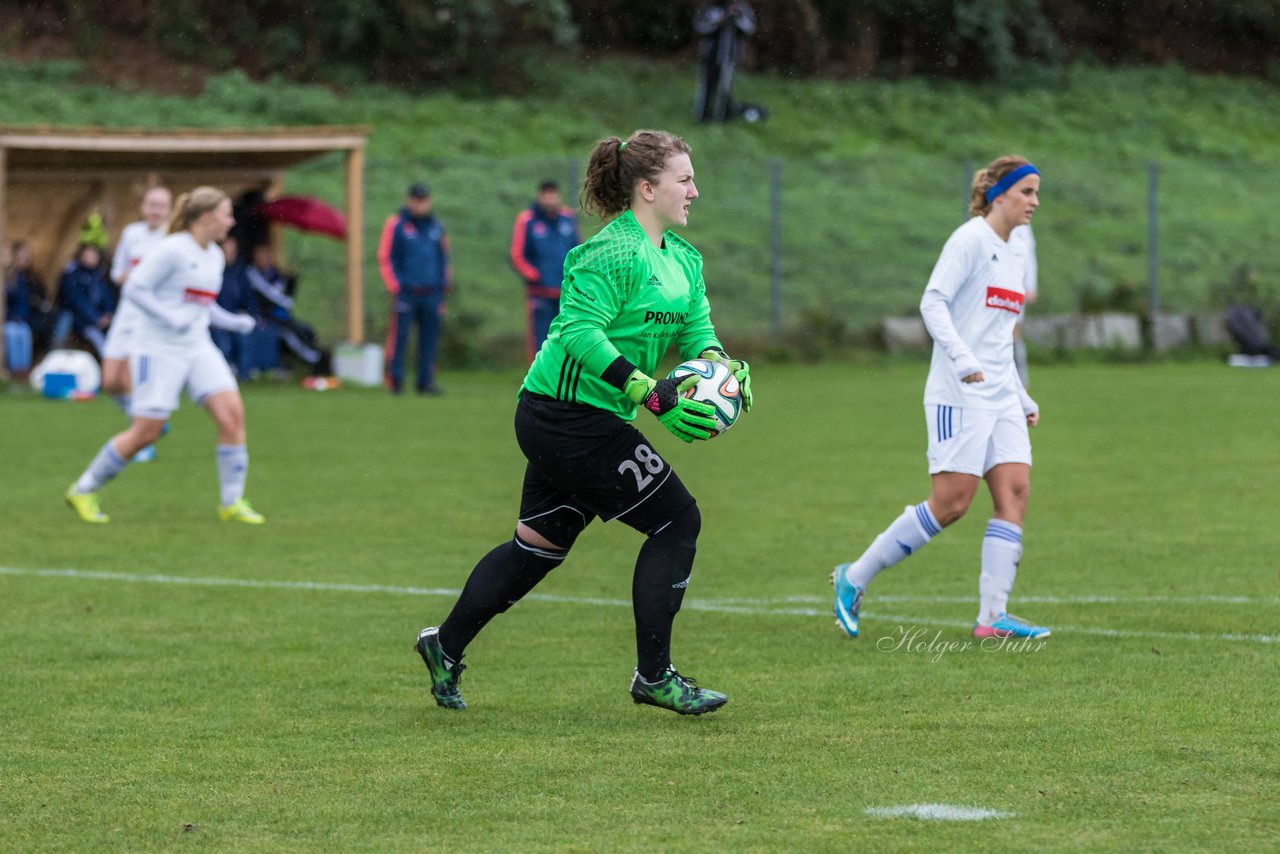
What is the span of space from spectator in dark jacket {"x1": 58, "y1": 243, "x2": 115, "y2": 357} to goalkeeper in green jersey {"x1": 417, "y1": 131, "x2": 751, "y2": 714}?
58.0ft

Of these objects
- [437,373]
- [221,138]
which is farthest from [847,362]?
[221,138]

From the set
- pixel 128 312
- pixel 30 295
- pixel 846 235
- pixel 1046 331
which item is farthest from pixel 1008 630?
pixel 846 235

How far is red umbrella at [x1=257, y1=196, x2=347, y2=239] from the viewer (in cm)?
2497

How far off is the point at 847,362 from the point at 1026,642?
19.3 metres

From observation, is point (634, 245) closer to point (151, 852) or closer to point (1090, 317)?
point (151, 852)

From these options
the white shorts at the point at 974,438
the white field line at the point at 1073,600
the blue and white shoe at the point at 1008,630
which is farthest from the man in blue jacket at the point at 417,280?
the blue and white shoe at the point at 1008,630

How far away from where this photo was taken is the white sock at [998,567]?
789 cm

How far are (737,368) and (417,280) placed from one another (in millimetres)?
16055

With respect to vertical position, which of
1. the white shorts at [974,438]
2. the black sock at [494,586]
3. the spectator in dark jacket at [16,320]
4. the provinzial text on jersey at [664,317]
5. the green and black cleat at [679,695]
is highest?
the provinzial text on jersey at [664,317]

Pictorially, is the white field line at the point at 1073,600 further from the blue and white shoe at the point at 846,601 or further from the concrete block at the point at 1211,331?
the concrete block at the point at 1211,331

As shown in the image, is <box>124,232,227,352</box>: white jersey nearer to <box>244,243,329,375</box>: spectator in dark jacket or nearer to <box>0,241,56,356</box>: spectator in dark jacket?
<box>244,243,329,375</box>: spectator in dark jacket

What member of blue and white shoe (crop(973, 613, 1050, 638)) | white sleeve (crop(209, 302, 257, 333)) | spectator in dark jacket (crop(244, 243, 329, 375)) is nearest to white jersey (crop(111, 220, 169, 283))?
white sleeve (crop(209, 302, 257, 333))

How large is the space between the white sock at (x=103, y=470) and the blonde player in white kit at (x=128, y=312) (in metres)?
0.25

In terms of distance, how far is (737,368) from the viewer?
6.31 m
